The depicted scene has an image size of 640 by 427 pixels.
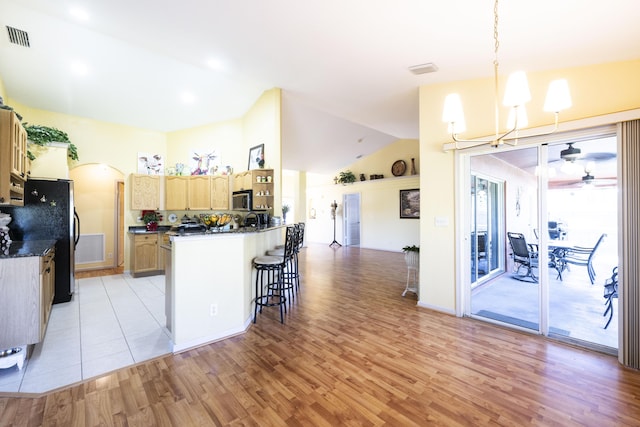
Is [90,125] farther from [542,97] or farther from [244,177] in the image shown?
[542,97]

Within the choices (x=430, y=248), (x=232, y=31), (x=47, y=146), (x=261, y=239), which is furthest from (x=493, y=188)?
(x=47, y=146)

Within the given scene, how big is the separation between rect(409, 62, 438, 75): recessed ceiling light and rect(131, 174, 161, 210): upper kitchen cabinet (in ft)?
17.9

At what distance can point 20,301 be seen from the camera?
2.28m

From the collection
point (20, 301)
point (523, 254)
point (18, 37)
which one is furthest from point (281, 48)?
point (523, 254)

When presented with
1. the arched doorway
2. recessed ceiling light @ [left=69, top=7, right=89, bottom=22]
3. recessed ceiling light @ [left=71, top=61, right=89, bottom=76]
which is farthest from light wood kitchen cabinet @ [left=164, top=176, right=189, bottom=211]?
recessed ceiling light @ [left=69, top=7, right=89, bottom=22]

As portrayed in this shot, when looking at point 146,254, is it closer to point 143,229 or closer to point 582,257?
point 143,229

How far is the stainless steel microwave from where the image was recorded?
486 centimetres

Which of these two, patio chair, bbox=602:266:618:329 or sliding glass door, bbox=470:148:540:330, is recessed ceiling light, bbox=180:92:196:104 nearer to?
sliding glass door, bbox=470:148:540:330

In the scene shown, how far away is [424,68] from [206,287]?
11.2 feet

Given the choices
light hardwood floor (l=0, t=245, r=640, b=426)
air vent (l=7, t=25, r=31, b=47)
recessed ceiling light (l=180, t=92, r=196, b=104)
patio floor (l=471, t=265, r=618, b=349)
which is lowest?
light hardwood floor (l=0, t=245, r=640, b=426)

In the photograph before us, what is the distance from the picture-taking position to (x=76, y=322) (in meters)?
3.21

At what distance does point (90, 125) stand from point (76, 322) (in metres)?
4.13

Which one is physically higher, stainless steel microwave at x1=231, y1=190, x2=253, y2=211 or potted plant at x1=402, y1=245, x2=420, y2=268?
stainless steel microwave at x1=231, y1=190, x2=253, y2=211

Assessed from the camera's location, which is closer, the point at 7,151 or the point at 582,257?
the point at 7,151
